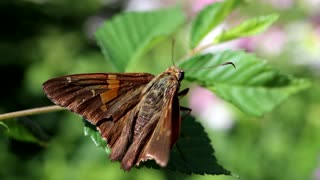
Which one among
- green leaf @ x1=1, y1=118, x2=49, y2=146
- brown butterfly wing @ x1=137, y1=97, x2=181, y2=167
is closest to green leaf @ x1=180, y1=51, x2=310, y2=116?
brown butterfly wing @ x1=137, y1=97, x2=181, y2=167

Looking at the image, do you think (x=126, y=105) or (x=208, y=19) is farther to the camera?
(x=208, y=19)

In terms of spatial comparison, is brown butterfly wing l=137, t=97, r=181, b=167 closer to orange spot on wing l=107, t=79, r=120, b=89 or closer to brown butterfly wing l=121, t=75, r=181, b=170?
brown butterfly wing l=121, t=75, r=181, b=170

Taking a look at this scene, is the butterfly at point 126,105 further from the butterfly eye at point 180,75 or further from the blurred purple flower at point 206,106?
the blurred purple flower at point 206,106

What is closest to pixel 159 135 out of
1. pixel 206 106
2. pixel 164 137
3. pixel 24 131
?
pixel 164 137

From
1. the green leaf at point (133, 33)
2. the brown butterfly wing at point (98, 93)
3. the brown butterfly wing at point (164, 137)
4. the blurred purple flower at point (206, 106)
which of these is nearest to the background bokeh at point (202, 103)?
the blurred purple flower at point (206, 106)

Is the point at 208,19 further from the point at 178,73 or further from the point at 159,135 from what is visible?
the point at 159,135

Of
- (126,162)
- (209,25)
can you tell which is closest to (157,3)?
(209,25)
